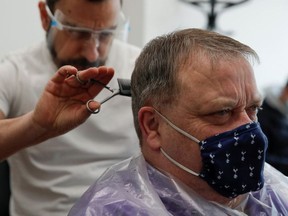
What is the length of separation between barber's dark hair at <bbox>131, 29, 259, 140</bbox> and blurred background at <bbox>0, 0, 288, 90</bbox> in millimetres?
1250

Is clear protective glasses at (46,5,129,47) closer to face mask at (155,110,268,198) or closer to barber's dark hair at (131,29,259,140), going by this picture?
barber's dark hair at (131,29,259,140)

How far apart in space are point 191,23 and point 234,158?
2823 mm

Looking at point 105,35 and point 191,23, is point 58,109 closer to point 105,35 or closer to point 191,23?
point 105,35

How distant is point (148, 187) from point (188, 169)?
117 millimetres

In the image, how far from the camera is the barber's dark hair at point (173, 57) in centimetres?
104

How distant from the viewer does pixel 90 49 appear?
1539 mm

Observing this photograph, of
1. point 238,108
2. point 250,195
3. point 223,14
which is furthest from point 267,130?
point 238,108

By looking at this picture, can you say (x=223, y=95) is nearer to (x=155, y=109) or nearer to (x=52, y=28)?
(x=155, y=109)

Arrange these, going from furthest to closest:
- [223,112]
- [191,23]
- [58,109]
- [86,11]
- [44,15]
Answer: [191,23] < [44,15] < [86,11] < [58,109] < [223,112]

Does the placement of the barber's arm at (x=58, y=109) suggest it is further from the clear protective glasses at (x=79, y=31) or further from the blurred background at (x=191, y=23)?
the blurred background at (x=191, y=23)

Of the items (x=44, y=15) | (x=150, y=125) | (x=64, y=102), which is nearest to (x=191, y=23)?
(x=44, y=15)

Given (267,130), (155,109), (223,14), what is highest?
(155,109)

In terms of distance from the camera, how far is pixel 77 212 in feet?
3.65

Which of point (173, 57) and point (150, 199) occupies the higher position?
point (173, 57)
